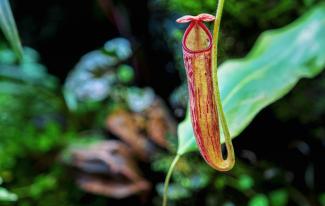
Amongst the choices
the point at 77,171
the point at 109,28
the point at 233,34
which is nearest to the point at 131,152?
the point at 77,171

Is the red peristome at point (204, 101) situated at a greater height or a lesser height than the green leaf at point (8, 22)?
lesser

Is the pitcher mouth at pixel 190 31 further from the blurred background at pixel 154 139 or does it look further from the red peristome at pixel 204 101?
the blurred background at pixel 154 139

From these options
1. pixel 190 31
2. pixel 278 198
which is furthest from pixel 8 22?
pixel 278 198

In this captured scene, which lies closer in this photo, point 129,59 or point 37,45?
point 129,59

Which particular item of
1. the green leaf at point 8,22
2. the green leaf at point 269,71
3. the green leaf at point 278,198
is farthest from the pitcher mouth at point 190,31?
the green leaf at point 278,198

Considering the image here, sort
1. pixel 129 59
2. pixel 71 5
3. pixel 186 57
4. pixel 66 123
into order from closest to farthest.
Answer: pixel 186 57, pixel 66 123, pixel 129 59, pixel 71 5

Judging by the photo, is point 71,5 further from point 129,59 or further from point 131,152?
point 131,152
